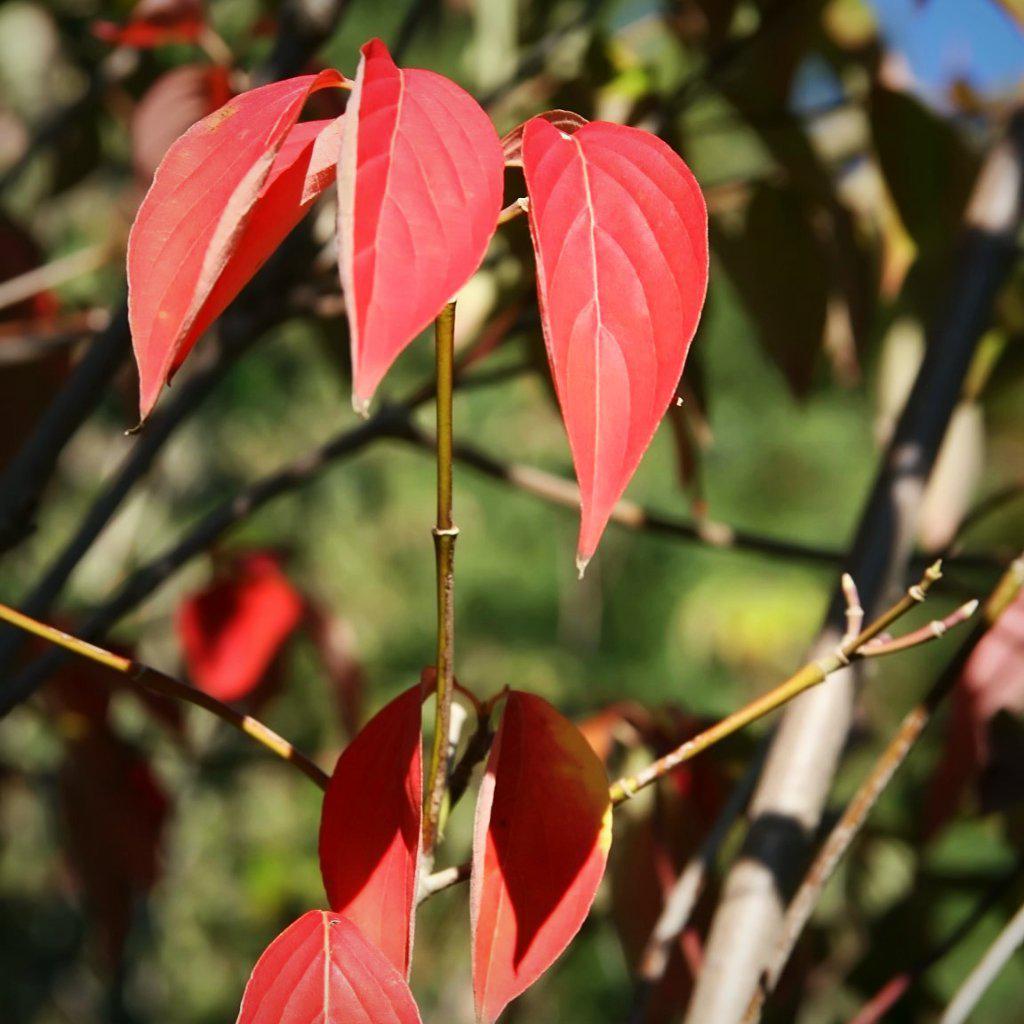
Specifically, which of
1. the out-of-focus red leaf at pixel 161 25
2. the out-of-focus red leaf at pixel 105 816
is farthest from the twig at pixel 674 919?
the out-of-focus red leaf at pixel 161 25

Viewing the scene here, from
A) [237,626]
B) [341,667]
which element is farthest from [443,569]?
[341,667]

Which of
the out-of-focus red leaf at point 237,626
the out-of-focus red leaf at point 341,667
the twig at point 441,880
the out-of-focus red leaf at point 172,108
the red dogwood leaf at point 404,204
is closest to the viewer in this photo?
the red dogwood leaf at point 404,204

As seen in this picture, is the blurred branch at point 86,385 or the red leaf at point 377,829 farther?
the blurred branch at point 86,385

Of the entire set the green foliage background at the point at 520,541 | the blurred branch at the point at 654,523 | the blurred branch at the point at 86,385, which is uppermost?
the blurred branch at the point at 86,385

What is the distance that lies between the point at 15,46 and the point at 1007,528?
3.10 m

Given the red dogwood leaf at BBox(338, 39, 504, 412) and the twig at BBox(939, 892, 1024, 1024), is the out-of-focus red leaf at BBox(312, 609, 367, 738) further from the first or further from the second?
the red dogwood leaf at BBox(338, 39, 504, 412)

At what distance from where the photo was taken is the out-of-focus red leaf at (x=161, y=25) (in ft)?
2.41

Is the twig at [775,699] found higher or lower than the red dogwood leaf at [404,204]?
lower

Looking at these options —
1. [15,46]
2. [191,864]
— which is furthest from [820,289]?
[191,864]

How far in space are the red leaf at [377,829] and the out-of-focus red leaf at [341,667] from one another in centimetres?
71

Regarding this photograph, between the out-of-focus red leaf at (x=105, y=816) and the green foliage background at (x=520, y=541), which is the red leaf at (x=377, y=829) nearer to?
the green foliage background at (x=520, y=541)

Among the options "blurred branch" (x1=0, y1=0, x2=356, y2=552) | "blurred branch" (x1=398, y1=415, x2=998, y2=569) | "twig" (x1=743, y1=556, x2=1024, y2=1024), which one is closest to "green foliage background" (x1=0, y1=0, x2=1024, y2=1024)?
"blurred branch" (x1=398, y1=415, x2=998, y2=569)

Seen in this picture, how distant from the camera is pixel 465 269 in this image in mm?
263

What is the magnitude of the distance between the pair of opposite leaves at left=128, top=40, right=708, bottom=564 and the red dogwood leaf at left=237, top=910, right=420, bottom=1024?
0.41 ft
